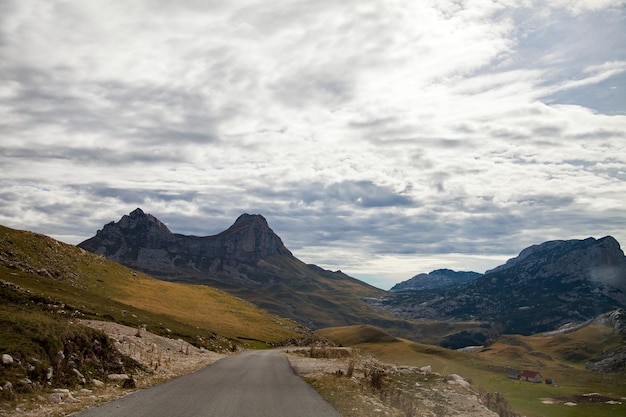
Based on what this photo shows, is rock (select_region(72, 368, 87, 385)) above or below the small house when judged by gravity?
above

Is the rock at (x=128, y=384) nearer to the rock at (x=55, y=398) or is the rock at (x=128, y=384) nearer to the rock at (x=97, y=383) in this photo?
the rock at (x=97, y=383)

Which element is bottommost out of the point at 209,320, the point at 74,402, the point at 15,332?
the point at 209,320

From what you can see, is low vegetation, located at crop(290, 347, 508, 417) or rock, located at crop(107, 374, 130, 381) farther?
rock, located at crop(107, 374, 130, 381)

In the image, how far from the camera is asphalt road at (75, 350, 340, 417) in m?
17.8

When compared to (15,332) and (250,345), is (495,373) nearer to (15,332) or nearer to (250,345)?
(250,345)

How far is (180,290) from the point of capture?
15062 cm

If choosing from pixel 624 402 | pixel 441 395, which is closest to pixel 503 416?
pixel 441 395

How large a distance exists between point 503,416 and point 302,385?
593 inches

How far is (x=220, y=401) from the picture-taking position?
20719 millimetres

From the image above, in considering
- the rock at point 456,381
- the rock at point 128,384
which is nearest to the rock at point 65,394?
the rock at point 128,384

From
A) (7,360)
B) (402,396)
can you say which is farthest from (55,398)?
(402,396)

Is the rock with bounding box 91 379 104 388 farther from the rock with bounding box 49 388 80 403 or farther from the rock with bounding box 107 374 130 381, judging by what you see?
the rock with bounding box 49 388 80 403

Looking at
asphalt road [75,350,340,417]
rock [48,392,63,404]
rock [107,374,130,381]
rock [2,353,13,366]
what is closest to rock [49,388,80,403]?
rock [48,392,63,404]

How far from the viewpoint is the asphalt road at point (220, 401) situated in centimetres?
1778
